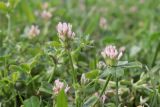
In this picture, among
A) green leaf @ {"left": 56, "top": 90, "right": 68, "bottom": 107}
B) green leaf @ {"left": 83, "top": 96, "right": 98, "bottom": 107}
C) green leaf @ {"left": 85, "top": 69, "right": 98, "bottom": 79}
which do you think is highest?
green leaf @ {"left": 85, "top": 69, "right": 98, "bottom": 79}

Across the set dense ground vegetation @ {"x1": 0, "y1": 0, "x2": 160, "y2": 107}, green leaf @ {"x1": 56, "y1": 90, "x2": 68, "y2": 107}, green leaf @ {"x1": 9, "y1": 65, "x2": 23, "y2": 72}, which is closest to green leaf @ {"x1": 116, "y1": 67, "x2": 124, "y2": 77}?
dense ground vegetation @ {"x1": 0, "y1": 0, "x2": 160, "y2": 107}

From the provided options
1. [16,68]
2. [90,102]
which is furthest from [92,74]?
[16,68]

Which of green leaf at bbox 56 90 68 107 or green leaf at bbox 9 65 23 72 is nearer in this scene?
green leaf at bbox 56 90 68 107

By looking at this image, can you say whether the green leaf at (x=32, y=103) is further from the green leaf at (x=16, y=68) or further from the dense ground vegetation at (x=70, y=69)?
the green leaf at (x=16, y=68)

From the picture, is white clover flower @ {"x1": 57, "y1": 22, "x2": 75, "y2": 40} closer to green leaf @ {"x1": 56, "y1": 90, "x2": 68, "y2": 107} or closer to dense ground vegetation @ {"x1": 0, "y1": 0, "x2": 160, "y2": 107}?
dense ground vegetation @ {"x1": 0, "y1": 0, "x2": 160, "y2": 107}

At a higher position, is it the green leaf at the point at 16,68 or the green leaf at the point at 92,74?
the green leaf at the point at 16,68

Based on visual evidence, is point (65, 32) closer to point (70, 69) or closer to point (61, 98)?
point (61, 98)

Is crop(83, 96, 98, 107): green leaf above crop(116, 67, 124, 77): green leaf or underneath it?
underneath

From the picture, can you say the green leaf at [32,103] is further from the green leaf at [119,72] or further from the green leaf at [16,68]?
the green leaf at [119,72]

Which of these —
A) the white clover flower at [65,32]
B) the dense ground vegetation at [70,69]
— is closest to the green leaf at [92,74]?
the dense ground vegetation at [70,69]

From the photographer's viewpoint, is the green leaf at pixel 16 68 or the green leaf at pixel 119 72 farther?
the green leaf at pixel 16 68

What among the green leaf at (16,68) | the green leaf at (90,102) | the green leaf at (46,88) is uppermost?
the green leaf at (16,68)
